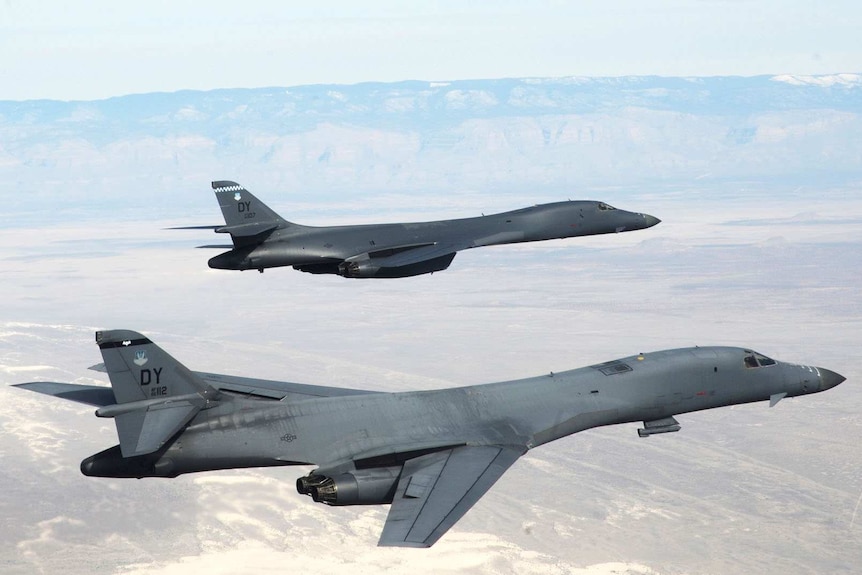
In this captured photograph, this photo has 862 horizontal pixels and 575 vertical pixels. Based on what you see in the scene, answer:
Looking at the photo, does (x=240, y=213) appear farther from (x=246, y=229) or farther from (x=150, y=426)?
(x=150, y=426)

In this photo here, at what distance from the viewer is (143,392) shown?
34.4 m

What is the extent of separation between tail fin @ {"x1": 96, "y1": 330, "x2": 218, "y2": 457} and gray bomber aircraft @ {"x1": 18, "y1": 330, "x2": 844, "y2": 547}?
0.13 feet

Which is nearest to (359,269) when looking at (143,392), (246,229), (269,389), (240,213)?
(246,229)

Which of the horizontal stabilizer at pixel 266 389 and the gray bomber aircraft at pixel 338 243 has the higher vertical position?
the gray bomber aircraft at pixel 338 243

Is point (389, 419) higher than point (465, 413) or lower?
higher

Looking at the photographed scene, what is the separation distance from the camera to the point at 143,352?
3422 centimetres

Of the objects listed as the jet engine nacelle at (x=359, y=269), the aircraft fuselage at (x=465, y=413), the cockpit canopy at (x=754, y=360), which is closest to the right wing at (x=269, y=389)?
the aircraft fuselage at (x=465, y=413)

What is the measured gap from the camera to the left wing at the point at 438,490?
1254 inches

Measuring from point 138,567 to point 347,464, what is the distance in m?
121

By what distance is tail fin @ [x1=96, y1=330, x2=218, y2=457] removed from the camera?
1316 inches

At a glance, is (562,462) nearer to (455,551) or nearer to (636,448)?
(636,448)

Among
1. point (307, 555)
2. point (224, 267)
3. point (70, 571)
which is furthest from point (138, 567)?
point (224, 267)

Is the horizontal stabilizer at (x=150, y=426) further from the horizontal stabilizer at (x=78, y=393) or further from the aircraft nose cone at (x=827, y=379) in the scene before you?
the aircraft nose cone at (x=827, y=379)

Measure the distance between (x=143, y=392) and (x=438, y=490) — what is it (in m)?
9.48
